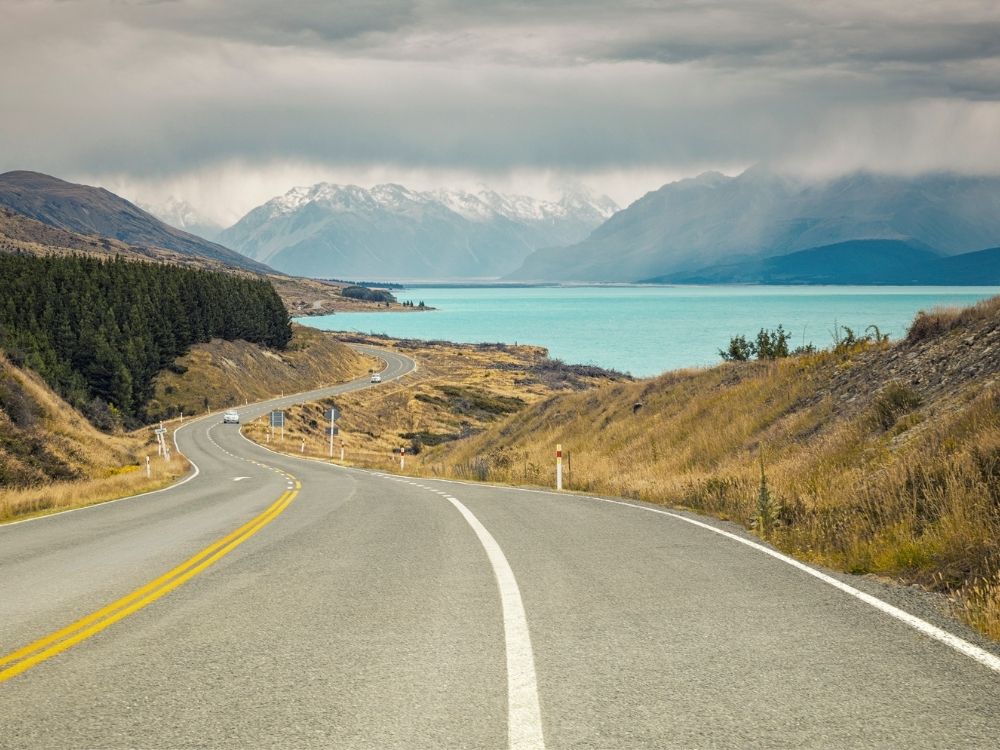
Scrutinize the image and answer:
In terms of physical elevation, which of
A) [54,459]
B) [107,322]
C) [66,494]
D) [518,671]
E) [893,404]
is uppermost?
[107,322]

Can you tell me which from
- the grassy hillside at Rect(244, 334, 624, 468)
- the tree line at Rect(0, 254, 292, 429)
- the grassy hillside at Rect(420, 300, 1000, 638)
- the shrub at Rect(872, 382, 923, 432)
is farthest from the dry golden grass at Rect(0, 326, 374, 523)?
the shrub at Rect(872, 382, 923, 432)

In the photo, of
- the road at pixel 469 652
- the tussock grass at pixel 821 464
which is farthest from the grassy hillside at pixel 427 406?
the road at pixel 469 652

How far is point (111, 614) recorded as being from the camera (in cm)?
729

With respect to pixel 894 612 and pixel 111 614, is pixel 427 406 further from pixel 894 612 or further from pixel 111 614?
pixel 894 612

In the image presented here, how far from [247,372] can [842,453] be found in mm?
98341

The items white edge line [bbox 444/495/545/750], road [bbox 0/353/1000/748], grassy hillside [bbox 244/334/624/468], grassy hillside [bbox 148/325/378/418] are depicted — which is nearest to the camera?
white edge line [bbox 444/495/545/750]

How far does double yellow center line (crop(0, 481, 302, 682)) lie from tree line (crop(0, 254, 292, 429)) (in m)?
57.4

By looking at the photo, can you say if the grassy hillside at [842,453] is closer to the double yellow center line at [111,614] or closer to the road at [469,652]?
the road at [469,652]

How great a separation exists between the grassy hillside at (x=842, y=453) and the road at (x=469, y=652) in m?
1.16

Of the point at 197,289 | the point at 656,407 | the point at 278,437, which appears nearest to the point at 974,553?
the point at 656,407

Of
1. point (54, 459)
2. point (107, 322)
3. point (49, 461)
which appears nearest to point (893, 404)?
point (49, 461)

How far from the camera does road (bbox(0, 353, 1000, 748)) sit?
454 centimetres

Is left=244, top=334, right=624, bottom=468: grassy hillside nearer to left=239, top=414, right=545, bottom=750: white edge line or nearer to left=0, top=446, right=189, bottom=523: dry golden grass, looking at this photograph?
left=0, top=446, right=189, bottom=523: dry golden grass

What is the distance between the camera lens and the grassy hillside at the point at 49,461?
2093 cm
